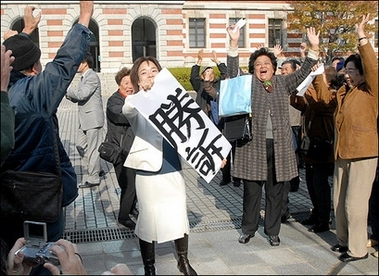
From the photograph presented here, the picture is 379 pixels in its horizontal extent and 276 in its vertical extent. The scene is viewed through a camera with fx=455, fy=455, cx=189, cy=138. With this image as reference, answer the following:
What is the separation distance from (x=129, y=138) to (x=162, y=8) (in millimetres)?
29423

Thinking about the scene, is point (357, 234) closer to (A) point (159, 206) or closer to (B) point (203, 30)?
(A) point (159, 206)

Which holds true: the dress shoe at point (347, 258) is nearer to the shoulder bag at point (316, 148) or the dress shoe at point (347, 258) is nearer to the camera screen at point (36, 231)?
the shoulder bag at point (316, 148)

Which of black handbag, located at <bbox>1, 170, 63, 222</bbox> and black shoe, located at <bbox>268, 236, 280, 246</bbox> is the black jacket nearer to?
black shoe, located at <bbox>268, 236, 280, 246</bbox>

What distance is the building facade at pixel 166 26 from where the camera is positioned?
32.1 meters

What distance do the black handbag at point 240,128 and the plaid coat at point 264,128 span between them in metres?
0.06

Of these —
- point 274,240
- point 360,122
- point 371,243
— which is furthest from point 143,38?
point 360,122

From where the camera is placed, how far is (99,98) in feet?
24.9

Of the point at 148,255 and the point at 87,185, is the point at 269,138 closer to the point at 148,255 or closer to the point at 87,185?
the point at 148,255

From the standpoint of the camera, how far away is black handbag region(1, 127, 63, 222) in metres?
2.72

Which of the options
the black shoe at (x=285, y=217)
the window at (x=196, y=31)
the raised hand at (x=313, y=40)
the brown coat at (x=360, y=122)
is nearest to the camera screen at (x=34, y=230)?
the brown coat at (x=360, y=122)

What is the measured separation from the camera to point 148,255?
12.9 feet

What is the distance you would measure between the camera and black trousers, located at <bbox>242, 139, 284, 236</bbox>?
2.71m

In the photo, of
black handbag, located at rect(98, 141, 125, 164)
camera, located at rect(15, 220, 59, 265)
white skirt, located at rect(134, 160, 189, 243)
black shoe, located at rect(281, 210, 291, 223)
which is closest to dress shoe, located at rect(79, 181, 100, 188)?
black handbag, located at rect(98, 141, 125, 164)

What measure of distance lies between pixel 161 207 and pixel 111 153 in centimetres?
169
